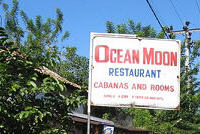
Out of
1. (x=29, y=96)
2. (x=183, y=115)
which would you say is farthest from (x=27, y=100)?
(x=183, y=115)

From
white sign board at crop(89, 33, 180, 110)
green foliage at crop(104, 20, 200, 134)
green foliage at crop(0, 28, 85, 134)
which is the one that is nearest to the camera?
green foliage at crop(0, 28, 85, 134)

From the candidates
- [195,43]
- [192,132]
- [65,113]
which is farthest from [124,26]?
[65,113]

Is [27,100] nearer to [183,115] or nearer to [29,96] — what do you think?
[29,96]

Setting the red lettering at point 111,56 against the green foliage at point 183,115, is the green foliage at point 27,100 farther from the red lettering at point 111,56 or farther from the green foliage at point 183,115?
the green foliage at point 183,115

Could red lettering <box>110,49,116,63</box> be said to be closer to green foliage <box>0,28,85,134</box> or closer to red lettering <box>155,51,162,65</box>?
red lettering <box>155,51,162,65</box>

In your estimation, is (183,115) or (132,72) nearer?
(132,72)

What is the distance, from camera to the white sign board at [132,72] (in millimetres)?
4086

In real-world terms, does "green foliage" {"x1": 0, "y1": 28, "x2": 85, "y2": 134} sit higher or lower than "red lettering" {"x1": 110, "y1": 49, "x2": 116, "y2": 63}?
lower

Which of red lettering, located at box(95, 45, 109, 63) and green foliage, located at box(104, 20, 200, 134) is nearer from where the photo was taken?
red lettering, located at box(95, 45, 109, 63)

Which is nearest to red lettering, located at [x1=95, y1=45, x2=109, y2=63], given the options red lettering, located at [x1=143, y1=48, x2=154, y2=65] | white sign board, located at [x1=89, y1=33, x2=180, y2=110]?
white sign board, located at [x1=89, y1=33, x2=180, y2=110]

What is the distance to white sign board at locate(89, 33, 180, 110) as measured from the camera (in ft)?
13.4

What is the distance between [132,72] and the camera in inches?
162

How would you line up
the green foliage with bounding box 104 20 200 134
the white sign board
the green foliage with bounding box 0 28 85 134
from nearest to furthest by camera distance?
the green foliage with bounding box 0 28 85 134 < the white sign board < the green foliage with bounding box 104 20 200 134

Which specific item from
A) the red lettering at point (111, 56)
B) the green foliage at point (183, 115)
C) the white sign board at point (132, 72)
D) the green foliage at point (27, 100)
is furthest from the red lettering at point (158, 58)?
the green foliage at point (183, 115)
